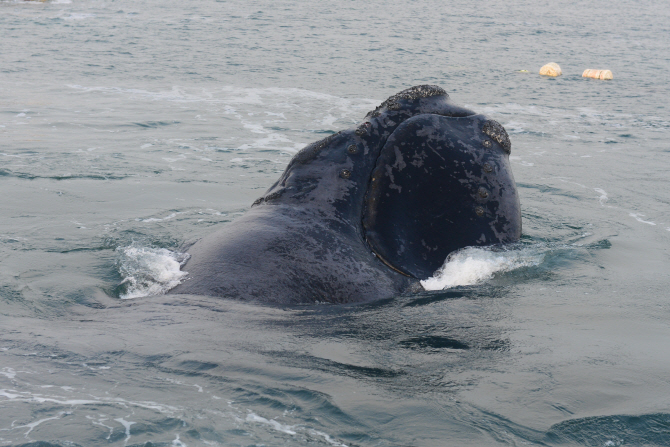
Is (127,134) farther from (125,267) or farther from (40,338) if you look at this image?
(40,338)

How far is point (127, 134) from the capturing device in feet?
48.0

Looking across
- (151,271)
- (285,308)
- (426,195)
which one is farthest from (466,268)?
(151,271)

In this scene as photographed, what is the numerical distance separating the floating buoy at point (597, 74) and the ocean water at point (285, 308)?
221cm

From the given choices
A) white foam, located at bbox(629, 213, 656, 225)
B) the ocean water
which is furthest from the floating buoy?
white foam, located at bbox(629, 213, 656, 225)

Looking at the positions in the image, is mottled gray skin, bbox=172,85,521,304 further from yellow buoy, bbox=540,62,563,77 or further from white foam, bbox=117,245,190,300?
yellow buoy, bbox=540,62,563,77

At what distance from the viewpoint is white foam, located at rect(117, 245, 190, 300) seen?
5.37 m

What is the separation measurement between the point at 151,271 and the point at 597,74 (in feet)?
79.3

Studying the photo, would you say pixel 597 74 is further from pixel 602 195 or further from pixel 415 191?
pixel 415 191

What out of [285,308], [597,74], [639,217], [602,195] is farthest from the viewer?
[597,74]

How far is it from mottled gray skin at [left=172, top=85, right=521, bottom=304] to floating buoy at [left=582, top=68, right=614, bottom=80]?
22328 millimetres

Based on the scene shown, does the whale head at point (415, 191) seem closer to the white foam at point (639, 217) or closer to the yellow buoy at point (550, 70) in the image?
the white foam at point (639, 217)

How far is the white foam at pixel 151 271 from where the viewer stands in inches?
211

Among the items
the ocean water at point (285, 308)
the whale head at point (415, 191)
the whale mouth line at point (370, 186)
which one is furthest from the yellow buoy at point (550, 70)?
the whale head at point (415, 191)

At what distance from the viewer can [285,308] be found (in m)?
4.79
